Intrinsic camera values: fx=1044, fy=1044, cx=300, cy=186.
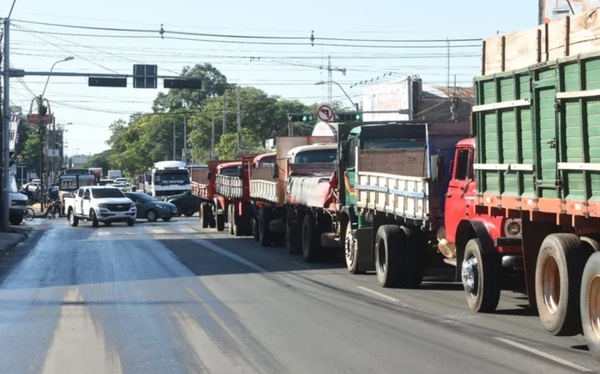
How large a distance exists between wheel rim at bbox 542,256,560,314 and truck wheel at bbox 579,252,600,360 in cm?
94

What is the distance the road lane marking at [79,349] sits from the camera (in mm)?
9883

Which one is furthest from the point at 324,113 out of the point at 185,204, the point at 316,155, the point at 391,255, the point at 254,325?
the point at 254,325

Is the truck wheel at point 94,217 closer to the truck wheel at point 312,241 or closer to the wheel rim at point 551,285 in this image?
the truck wheel at point 312,241

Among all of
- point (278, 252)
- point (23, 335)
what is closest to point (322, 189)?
point (278, 252)

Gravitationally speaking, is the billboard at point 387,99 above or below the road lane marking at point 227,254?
above

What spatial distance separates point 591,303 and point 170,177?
2382 inches

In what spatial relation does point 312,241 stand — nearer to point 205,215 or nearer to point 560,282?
point 560,282

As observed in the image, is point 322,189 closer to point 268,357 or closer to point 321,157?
point 321,157

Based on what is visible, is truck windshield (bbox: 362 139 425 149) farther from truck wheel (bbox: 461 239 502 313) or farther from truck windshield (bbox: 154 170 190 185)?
truck windshield (bbox: 154 170 190 185)

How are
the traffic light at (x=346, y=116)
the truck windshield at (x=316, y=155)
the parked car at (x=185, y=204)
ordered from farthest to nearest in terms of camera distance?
the parked car at (x=185, y=204) < the traffic light at (x=346, y=116) < the truck windshield at (x=316, y=155)

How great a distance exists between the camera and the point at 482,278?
13.2m

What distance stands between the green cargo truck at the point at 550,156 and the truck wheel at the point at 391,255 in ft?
12.3

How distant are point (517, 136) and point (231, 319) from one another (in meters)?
4.22

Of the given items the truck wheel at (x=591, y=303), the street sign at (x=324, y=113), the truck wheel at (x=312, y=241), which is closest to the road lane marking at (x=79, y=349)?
the truck wheel at (x=591, y=303)
